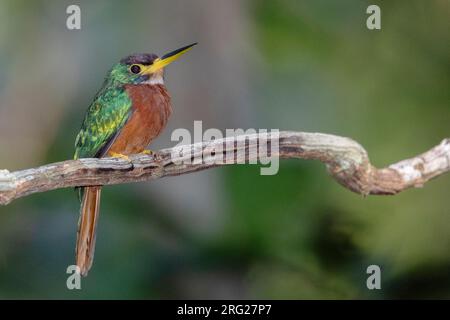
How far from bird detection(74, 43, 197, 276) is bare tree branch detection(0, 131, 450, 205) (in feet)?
1.15

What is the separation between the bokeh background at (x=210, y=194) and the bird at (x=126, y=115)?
862 mm

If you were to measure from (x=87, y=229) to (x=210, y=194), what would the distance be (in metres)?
1.51

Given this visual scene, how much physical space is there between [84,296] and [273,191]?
4.95 ft

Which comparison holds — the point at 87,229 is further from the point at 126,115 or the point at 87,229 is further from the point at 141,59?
the point at 141,59

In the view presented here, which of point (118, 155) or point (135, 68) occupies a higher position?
point (135, 68)

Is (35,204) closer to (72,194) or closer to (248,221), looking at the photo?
(72,194)

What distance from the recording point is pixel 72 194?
555 cm

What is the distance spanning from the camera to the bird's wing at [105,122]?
13.9 feet

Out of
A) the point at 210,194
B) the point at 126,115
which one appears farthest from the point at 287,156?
the point at 210,194

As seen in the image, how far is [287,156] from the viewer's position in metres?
3.64

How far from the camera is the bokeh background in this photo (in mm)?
5371

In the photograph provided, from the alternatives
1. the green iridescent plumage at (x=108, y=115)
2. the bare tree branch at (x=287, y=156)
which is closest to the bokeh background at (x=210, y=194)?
the green iridescent plumage at (x=108, y=115)

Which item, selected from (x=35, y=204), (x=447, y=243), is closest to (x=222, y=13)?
(x=35, y=204)

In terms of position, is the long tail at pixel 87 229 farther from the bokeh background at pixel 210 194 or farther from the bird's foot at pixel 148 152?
the bokeh background at pixel 210 194
